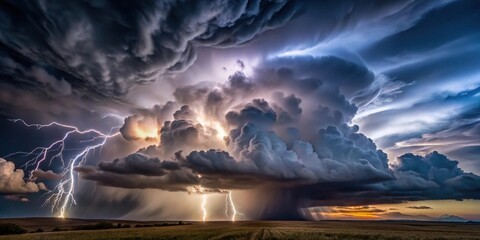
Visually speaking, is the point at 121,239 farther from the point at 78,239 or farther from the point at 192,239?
the point at 192,239

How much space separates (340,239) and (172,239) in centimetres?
2123

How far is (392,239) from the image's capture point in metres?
45.0

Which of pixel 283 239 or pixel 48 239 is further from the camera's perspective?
pixel 48 239

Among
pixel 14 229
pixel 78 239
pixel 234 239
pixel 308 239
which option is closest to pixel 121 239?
pixel 78 239

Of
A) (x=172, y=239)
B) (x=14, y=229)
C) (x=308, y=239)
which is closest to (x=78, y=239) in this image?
(x=172, y=239)

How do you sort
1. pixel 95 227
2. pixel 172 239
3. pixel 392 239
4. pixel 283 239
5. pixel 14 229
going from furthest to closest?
pixel 95 227 → pixel 14 229 → pixel 392 239 → pixel 172 239 → pixel 283 239

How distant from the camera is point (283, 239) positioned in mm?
37344

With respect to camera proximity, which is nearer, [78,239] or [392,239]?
[78,239]

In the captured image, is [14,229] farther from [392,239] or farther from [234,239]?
[392,239]

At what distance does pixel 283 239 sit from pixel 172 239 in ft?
44.5

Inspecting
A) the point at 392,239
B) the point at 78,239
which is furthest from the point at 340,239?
the point at 78,239

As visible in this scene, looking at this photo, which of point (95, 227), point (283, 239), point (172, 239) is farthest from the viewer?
point (95, 227)

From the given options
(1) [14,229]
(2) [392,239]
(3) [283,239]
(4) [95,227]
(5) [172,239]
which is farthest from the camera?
(4) [95,227]

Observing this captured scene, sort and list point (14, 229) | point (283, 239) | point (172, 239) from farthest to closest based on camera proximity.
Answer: point (14, 229) → point (172, 239) → point (283, 239)
